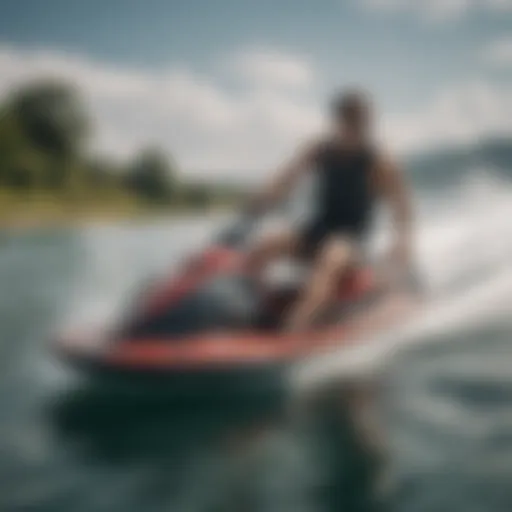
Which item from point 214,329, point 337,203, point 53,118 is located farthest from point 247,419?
point 53,118

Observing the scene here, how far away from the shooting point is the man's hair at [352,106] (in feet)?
5.41

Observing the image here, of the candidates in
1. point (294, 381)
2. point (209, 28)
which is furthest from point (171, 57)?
point (294, 381)

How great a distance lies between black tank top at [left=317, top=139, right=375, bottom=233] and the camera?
1634 millimetres

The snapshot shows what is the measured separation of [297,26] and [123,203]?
0.48m

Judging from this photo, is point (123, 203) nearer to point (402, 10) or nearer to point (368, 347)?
point (368, 347)

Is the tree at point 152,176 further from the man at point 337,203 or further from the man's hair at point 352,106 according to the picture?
the man's hair at point 352,106

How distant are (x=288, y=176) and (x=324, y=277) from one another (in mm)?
200

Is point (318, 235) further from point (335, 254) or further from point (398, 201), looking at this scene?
point (398, 201)

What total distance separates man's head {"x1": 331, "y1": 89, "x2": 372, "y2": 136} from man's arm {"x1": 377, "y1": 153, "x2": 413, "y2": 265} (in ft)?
0.24

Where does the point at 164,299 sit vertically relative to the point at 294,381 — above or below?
above

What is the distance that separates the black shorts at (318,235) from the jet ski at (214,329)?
0.06 metres

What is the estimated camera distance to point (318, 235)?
5.41 feet

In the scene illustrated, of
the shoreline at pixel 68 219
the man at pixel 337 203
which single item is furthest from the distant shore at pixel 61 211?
the man at pixel 337 203

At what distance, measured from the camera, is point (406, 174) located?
5.37 feet
